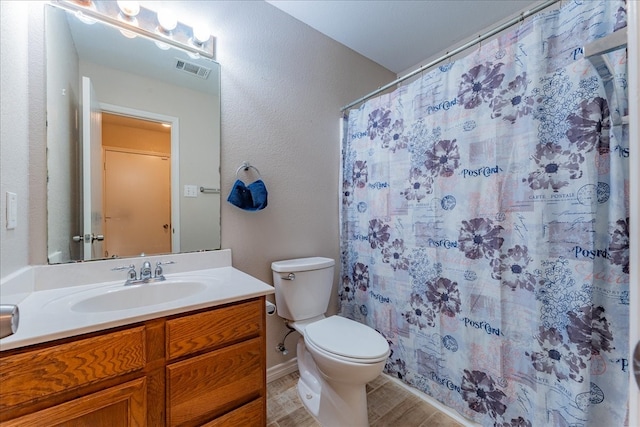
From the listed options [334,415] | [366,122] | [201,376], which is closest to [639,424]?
[201,376]

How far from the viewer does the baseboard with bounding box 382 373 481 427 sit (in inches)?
54.0

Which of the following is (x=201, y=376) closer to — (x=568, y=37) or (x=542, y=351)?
(x=542, y=351)

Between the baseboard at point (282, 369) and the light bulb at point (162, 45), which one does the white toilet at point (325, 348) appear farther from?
the light bulb at point (162, 45)

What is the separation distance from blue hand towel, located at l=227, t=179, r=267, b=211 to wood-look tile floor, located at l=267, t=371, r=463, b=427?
114 centimetres

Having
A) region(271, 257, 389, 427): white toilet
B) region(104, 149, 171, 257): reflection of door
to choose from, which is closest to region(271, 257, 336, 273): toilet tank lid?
region(271, 257, 389, 427): white toilet

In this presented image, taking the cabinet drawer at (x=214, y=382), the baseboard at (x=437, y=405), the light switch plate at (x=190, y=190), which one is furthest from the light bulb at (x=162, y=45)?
the baseboard at (x=437, y=405)

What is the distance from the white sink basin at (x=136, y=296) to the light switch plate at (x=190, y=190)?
0.48 metres

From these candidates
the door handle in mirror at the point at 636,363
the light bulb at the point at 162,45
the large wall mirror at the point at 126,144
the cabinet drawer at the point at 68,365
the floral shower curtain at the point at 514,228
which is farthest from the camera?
the light bulb at the point at 162,45

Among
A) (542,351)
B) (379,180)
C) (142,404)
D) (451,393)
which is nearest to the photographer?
(142,404)

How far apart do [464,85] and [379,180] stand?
0.70 m

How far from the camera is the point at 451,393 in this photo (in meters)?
1.43

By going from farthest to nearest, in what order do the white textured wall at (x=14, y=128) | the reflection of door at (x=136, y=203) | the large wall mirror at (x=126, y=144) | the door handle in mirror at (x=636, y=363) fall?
the reflection of door at (x=136, y=203), the large wall mirror at (x=126, y=144), the white textured wall at (x=14, y=128), the door handle in mirror at (x=636, y=363)

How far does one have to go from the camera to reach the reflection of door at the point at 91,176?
1.19 m

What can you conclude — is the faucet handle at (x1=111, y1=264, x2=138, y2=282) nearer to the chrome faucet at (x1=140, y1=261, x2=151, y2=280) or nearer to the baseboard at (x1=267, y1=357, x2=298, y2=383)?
the chrome faucet at (x1=140, y1=261, x2=151, y2=280)
